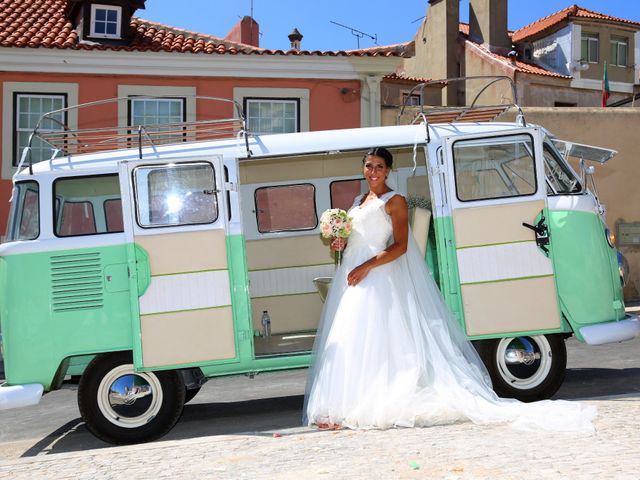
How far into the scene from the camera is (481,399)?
5664 mm

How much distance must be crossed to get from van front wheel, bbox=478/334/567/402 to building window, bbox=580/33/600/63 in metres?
26.2

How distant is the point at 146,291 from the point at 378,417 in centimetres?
221

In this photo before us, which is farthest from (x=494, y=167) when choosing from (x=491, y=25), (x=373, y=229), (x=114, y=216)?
(x=491, y=25)

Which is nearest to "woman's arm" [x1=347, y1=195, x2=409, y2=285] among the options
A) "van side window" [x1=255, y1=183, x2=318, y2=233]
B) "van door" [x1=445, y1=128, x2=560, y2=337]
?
"van door" [x1=445, y1=128, x2=560, y2=337]

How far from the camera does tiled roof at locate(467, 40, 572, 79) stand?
89.8ft

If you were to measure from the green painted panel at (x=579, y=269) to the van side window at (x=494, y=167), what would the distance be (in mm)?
410

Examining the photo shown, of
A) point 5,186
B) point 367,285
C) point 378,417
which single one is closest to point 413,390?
point 378,417

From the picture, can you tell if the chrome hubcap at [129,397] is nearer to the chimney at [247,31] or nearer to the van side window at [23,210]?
the van side window at [23,210]

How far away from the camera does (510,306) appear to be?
6496 mm

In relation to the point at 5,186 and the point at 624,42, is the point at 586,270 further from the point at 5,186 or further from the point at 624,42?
the point at 624,42

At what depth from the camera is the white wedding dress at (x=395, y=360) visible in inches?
216

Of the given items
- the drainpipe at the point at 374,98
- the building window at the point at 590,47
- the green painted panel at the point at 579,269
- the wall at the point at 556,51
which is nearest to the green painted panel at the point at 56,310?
the green painted panel at the point at 579,269

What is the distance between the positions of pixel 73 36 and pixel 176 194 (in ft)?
39.1

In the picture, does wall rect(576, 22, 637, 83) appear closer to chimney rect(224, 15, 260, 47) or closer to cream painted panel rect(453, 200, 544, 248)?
chimney rect(224, 15, 260, 47)
